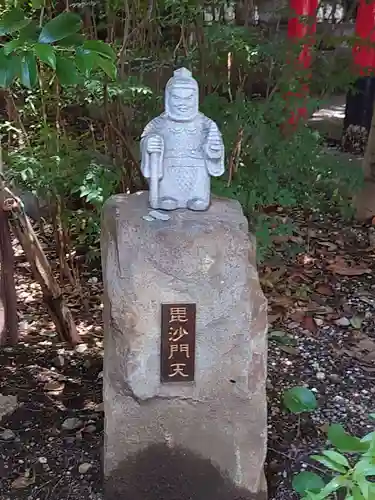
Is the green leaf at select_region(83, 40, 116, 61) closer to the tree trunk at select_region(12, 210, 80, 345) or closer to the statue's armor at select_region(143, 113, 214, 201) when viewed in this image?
the statue's armor at select_region(143, 113, 214, 201)

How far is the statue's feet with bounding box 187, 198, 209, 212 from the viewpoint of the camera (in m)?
1.97

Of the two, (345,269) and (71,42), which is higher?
(71,42)

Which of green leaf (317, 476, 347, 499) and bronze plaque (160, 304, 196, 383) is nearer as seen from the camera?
green leaf (317, 476, 347, 499)

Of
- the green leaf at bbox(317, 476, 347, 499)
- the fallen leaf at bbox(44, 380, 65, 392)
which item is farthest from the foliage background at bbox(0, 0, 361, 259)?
the green leaf at bbox(317, 476, 347, 499)

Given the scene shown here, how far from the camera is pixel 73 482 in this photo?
2.09 m

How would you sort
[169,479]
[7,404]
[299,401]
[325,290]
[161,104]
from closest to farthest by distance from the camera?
[169,479]
[299,401]
[7,404]
[161,104]
[325,290]

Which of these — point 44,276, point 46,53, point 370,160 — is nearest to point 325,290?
point 370,160

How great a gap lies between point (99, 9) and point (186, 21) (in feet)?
1.43

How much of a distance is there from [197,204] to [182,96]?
12.1 inches

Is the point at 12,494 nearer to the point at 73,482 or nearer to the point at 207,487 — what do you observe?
the point at 73,482

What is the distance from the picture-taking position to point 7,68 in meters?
1.24

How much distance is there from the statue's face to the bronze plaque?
A: 532 mm

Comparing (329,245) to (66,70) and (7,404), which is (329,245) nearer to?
(7,404)

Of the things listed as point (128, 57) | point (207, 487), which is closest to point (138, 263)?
point (207, 487)
